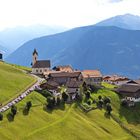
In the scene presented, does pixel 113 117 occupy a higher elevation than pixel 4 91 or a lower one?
lower

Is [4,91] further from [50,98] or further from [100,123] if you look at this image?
[100,123]

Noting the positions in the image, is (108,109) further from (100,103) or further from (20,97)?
(20,97)

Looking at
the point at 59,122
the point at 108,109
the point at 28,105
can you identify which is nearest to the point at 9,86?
the point at 28,105

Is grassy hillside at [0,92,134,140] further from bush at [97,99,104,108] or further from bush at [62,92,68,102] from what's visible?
bush at [97,99,104,108]

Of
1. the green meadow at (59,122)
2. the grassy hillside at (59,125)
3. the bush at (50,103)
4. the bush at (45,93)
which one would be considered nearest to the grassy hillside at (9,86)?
the green meadow at (59,122)

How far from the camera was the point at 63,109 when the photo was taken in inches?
6663

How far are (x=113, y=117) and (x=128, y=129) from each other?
390 inches

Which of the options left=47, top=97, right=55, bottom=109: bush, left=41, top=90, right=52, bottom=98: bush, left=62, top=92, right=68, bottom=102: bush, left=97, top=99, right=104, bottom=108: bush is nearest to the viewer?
left=47, top=97, right=55, bottom=109: bush

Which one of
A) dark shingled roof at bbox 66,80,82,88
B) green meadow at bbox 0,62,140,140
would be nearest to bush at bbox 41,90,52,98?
green meadow at bbox 0,62,140,140

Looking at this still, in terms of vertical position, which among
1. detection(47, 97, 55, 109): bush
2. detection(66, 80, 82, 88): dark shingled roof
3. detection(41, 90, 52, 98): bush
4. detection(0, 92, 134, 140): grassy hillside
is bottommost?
detection(0, 92, 134, 140): grassy hillside

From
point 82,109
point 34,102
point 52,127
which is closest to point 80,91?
point 82,109

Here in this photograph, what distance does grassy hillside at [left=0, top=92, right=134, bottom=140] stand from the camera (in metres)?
138

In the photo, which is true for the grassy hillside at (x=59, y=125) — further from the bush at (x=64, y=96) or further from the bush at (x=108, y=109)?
the bush at (x=64, y=96)

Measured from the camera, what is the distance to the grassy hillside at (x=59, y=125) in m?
138
